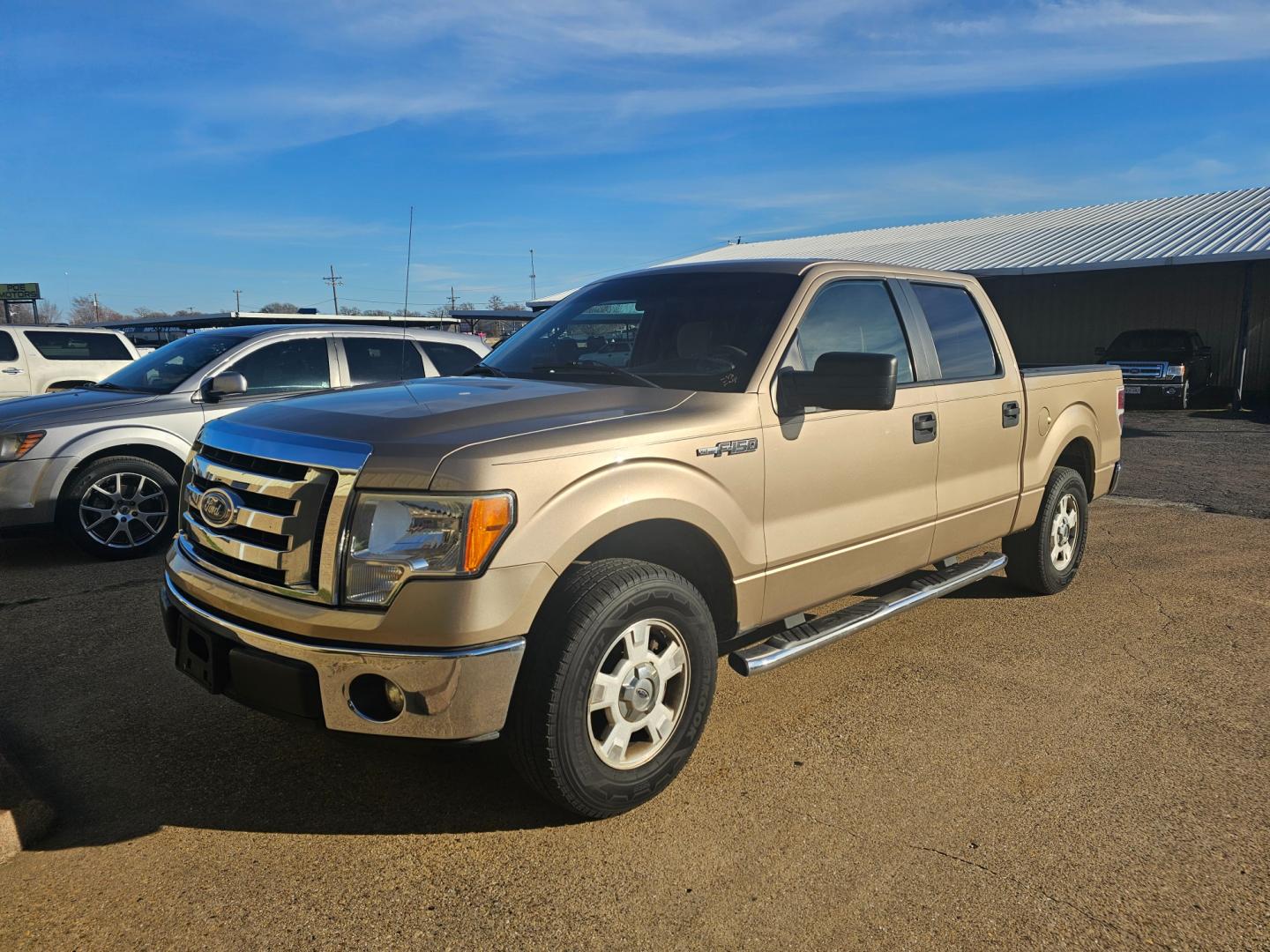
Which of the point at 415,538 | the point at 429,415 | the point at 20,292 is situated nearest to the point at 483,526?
the point at 415,538

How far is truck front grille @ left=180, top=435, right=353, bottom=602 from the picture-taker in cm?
278

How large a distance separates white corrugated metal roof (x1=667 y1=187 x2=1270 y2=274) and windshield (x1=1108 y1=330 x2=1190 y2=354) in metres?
1.62

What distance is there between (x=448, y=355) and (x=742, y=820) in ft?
19.1

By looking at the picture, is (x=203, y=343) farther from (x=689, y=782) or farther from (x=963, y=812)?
(x=963, y=812)

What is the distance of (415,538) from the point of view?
271cm

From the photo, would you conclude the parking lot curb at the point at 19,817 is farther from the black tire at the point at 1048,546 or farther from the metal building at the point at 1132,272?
the metal building at the point at 1132,272

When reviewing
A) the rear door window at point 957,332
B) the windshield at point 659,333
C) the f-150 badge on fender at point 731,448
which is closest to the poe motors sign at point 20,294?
the windshield at point 659,333

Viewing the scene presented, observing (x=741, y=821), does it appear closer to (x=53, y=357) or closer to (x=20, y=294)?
(x=53, y=357)

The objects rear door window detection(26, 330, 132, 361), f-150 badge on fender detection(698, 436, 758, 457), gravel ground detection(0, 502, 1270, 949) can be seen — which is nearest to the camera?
gravel ground detection(0, 502, 1270, 949)

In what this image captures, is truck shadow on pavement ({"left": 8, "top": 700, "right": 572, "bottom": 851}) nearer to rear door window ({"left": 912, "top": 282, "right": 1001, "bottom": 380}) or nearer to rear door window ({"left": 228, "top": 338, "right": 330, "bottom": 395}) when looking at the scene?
rear door window ({"left": 912, "top": 282, "right": 1001, "bottom": 380})

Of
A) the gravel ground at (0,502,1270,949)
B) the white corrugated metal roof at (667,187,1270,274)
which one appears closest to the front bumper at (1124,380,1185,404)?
the white corrugated metal roof at (667,187,1270,274)

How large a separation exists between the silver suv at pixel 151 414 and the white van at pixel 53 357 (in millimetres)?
7245

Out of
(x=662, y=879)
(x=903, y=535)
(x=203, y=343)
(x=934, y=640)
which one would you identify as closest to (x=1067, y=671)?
(x=934, y=640)

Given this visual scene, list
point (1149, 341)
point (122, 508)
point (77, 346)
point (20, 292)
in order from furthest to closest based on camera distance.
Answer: point (20, 292), point (1149, 341), point (77, 346), point (122, 508)
